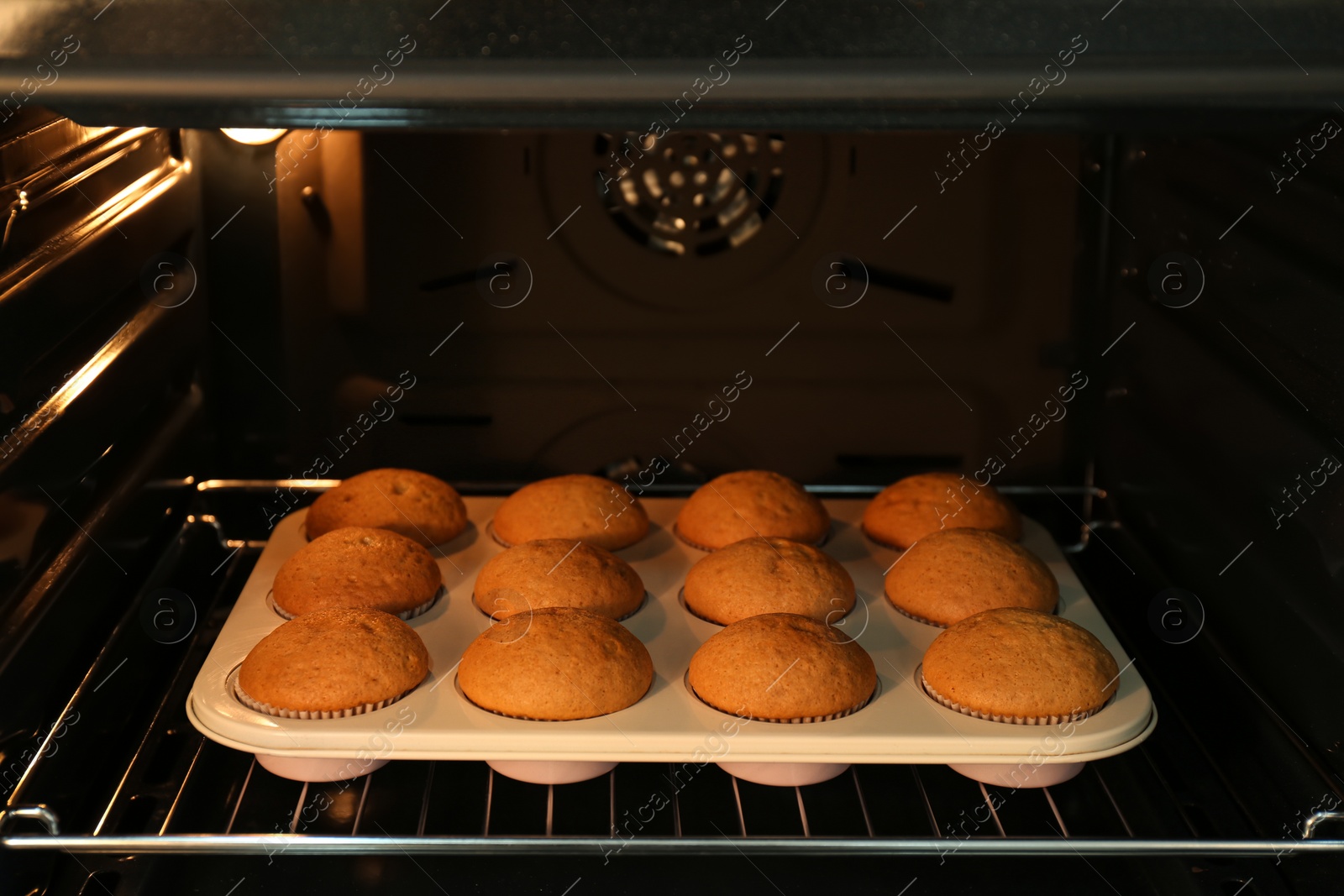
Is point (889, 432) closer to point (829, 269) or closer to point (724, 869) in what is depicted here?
point (829, 269)

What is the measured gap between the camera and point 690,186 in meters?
1.67

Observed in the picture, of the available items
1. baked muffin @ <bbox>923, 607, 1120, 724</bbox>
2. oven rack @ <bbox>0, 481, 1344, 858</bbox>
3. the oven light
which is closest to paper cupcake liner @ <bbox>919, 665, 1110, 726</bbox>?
baked muffin @ <bbox>923, 607, 1120, 724</bbox>

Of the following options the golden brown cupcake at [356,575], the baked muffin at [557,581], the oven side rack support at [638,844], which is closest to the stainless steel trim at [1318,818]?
the oven side rack support at [638,844]

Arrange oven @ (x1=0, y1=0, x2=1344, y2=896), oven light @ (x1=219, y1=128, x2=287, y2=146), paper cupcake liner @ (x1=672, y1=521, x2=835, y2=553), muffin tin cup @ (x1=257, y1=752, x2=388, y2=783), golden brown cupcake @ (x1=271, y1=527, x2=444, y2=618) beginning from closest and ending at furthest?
oven @ (x1=0, y1=0, x2=1344, y2=896)
muffin tin cup @ (x1=257, y1=752, x2=388, y2=783)
golden brown cupcake @ (x1=271, y1=527, x2=444, y2=618)
oven light @ (x1=219, y1=128, x2=287, y2=146)
paper cupcake liner @ (x1=672, y1=521, x2=835, y2=553)

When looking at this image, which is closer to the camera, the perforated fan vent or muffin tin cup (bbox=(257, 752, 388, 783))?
muffin tin cup (bbox=(257, 752, 388, 783))

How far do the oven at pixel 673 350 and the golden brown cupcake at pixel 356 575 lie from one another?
0.20m

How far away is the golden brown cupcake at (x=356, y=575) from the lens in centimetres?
148

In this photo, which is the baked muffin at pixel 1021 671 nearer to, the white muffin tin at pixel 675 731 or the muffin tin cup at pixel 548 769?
the white muffin tin at pixel 675 731

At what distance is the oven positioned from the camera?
0.89 m

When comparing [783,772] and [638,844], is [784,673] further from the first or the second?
[638,844]

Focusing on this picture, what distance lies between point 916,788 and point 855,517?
466 mm

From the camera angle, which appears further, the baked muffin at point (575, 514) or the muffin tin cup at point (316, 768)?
the baked muffin at point (575, 514)

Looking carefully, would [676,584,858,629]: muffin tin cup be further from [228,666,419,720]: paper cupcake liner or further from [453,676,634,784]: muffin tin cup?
[228,666,419,720]: paper cupcake liner

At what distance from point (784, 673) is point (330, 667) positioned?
48cm
